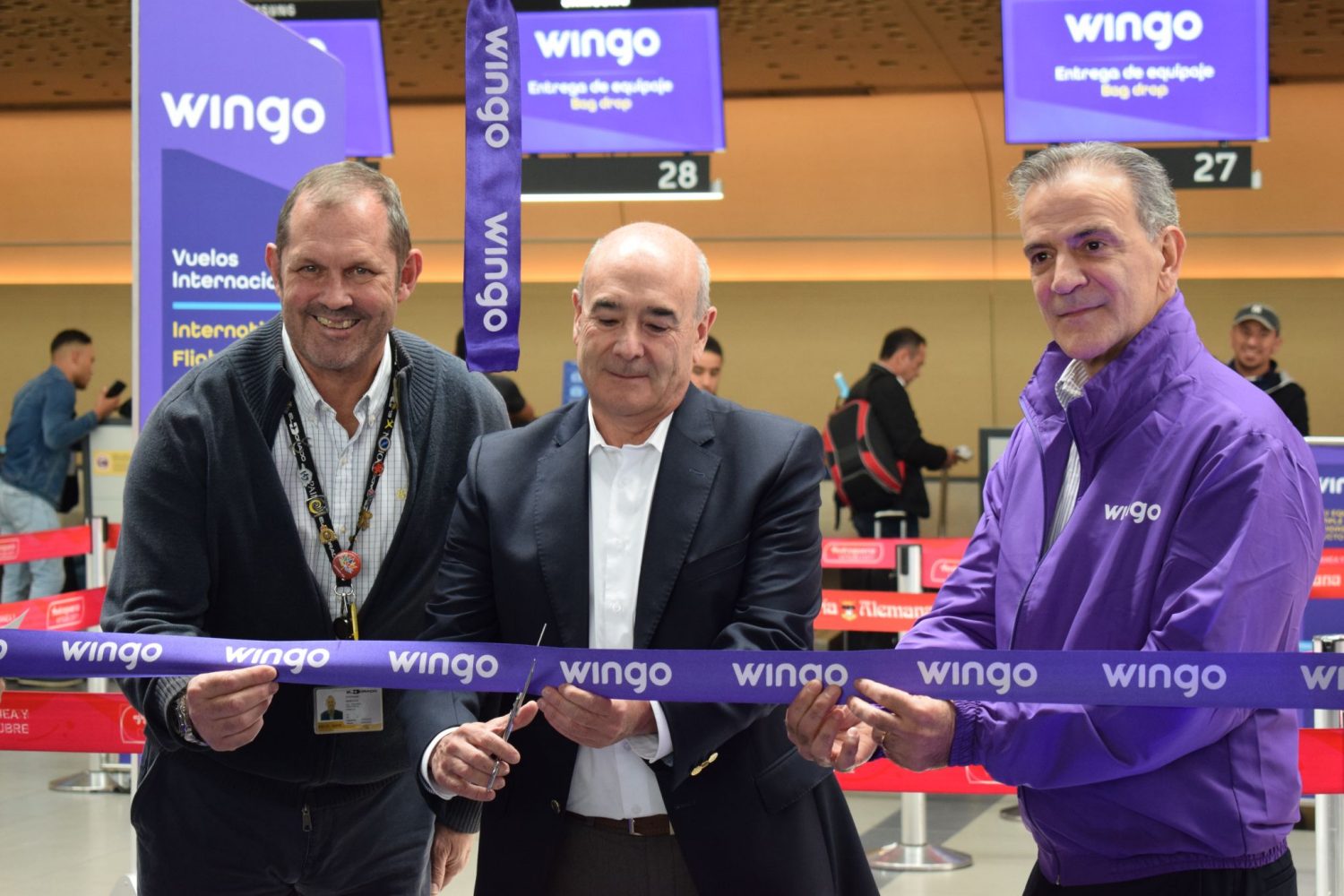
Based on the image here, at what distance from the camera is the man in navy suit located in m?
2.27

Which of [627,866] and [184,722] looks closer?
[627,866]

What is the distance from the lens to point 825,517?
13.7 m

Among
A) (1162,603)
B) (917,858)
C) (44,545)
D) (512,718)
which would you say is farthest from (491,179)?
(44,545)

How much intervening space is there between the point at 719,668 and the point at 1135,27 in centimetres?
711

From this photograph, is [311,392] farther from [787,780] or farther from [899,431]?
[899,431]

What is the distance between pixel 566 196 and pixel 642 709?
6826 mm

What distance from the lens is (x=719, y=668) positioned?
7.23ft

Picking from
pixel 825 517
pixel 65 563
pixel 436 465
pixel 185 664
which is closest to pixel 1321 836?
pixel 436 465

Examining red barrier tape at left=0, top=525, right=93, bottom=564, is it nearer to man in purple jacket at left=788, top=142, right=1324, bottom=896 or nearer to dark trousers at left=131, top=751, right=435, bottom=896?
dark trousers at left=131, top=751, right=435, bottom=896

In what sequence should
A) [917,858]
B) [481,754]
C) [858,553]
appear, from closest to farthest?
1. [481,754]
2. [917,858]
3. [858,553]

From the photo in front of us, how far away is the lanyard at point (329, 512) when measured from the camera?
8.71 feet

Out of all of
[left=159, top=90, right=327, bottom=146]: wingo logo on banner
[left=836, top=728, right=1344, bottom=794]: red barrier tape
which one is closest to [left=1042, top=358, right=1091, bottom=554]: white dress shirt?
[left=836, top=728, right=1344, bottom=794]: red barrier tape

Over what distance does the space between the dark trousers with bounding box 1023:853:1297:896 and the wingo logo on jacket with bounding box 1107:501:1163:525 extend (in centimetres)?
48

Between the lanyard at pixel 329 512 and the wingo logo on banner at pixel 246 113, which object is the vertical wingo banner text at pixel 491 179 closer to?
the lanyard at pixel 329 512
